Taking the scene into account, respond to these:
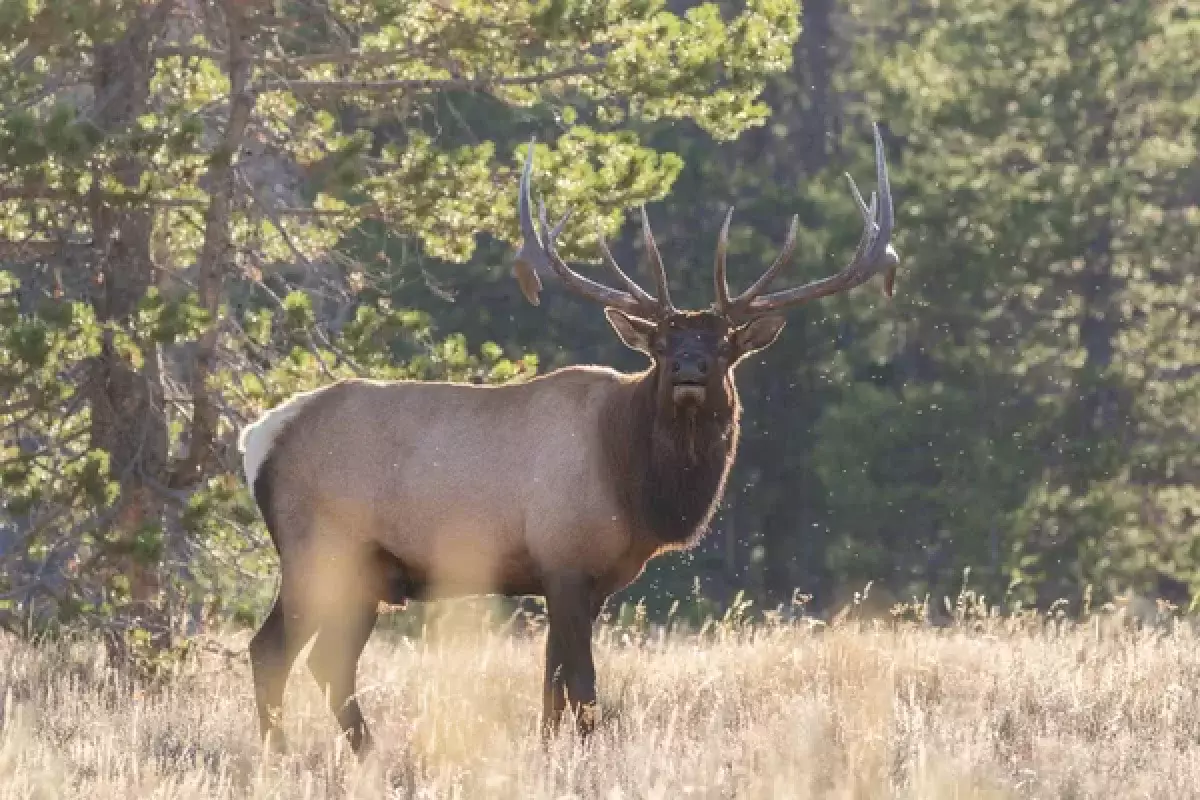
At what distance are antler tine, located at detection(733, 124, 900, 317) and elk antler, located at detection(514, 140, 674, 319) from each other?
1.28 ft

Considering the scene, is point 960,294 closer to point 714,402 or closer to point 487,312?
point 487,312

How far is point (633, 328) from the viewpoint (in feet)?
30.8

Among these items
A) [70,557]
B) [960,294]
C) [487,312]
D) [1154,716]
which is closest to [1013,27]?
[960,294]

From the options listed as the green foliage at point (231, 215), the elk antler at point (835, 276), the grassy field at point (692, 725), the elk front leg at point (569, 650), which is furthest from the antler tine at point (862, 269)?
the green foliage at point (231, 215)

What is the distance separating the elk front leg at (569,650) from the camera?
8.78m

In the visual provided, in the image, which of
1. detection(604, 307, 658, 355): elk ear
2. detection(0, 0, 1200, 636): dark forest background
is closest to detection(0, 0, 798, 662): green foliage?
detection(604, 307, 658, 355): elk ear

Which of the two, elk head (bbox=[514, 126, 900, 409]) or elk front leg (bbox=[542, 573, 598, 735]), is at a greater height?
elk head (bbox=[514, 126, 900, 409])

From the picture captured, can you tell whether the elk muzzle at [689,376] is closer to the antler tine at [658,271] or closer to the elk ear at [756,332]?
the antler tine at [658,271]

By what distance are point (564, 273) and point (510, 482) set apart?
1067 millimetres

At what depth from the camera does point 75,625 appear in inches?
431

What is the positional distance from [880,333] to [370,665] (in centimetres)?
1921

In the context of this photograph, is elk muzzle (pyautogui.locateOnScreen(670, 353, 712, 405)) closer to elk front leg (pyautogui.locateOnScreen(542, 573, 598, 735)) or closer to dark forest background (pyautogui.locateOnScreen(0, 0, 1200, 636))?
elk front leg (pyautogui.locateOnScreen(542, 573, 598, 735))

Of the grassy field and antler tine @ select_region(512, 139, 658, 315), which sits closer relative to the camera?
the grassy field

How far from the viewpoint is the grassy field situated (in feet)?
21.2
